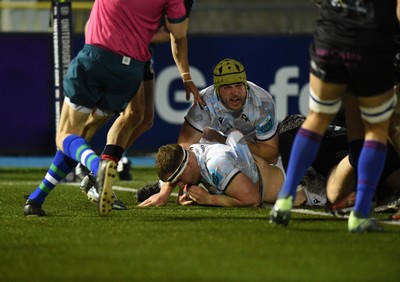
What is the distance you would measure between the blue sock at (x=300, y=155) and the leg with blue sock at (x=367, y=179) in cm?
27

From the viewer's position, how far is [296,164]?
639cm

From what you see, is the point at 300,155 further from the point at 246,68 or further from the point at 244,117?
the point at 246,68

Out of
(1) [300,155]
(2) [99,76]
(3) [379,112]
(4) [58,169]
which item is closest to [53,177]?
(4) [58,169]

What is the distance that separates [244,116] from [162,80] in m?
4.41

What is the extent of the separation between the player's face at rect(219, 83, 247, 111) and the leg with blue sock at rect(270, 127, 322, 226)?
193 centimetres

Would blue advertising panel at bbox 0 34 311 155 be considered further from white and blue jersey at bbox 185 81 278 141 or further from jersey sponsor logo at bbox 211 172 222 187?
jersey sponsor logo at bbox 211 172 222 187

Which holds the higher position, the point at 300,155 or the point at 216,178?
the point at 300,155

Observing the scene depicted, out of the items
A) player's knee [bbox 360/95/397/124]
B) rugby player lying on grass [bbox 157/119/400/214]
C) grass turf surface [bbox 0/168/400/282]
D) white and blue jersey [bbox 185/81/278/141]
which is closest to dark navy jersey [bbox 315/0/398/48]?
player's knee [bbox 360/95/397/124]

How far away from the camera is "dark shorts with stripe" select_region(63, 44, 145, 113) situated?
7.16m

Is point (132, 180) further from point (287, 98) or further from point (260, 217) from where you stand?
point (260, 217)

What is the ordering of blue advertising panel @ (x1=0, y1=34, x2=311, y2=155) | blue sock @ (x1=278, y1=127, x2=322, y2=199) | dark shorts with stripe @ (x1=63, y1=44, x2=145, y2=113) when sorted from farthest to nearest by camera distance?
1. blue advertising panel @ (x1=0, y1=34, x2=311, y2=155)
2. dark shorts with stripe @ (x1=63, y1=44, x2=145, y2=113)
3. blue sock @ (x1=278, y1=127, x2=322, y2=199)

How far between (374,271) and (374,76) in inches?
55.8

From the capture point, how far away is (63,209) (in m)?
7.98

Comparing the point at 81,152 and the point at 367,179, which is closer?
the point at 367,179
